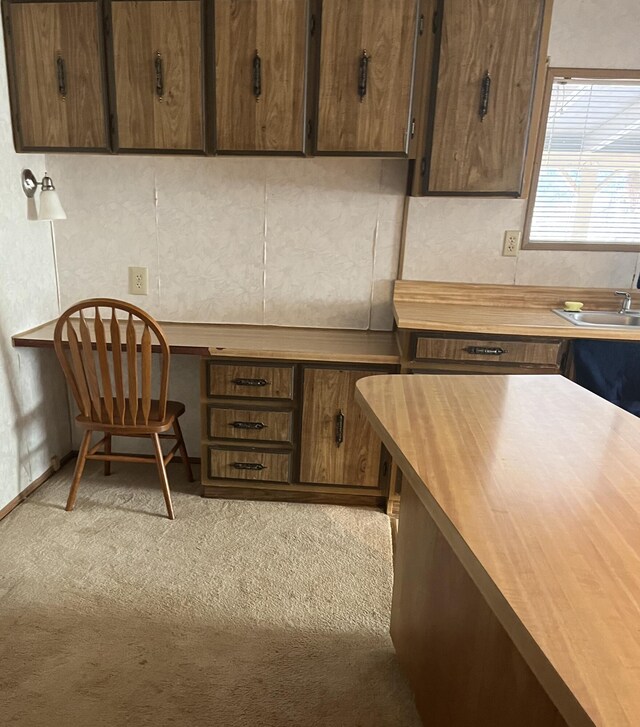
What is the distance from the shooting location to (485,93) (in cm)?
215

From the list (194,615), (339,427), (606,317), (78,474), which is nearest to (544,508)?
(194,615)

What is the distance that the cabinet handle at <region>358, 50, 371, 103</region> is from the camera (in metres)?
2.12

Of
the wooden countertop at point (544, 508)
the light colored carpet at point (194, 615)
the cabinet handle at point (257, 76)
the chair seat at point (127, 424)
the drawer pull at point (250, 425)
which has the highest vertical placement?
the cabinet handle at point (257, 76)

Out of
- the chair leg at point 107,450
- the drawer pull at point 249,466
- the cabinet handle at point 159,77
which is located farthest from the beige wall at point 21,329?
the drawer pull at point 249,466

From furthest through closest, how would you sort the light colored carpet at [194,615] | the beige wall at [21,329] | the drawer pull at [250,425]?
the drawer pull at [250,425]
the beige wall at [21,329]
the light colored carpet at [194,615]

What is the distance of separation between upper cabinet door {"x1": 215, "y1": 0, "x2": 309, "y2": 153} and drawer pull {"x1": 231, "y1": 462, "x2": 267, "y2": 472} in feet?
4.27

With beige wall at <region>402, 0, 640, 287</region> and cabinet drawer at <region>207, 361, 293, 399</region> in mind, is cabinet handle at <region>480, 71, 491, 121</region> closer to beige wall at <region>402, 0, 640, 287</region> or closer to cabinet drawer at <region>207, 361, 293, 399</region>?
beige wall at <region>402, 0, 640, 287</region>

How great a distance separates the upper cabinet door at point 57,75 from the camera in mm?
2180

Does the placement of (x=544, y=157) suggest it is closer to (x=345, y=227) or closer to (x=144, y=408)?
(x=345, y=227)

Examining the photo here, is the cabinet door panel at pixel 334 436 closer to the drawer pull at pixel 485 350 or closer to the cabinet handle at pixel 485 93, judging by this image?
the drawer pull at pixel 485 350

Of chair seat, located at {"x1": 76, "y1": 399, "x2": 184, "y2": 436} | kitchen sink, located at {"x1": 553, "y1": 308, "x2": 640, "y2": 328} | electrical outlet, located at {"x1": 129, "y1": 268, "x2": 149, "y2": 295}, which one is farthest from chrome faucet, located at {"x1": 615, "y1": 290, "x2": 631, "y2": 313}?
electrical outlet, located at {"x1": 129, "y1": 268, "x2": 149, "y2": 295}

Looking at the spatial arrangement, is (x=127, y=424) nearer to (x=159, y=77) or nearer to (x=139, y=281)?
(x=139, y=281)

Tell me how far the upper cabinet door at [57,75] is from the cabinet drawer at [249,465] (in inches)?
53.9

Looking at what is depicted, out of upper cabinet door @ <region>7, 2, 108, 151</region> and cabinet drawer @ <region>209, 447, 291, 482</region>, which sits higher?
upper cabinet door @ <region>7, 2, 108, 151</region>
